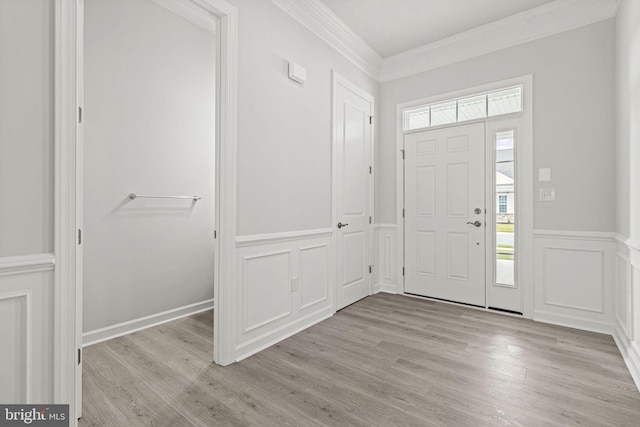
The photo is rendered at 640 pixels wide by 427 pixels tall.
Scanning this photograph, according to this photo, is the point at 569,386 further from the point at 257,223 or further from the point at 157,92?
the point at 157,92

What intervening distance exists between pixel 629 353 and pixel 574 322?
757 mm

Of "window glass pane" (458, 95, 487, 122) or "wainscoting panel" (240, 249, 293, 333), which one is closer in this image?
"wainscoting panel" (240, 249, 293, 333)

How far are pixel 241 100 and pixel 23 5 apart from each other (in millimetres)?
1242

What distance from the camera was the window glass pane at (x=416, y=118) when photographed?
4027 mm

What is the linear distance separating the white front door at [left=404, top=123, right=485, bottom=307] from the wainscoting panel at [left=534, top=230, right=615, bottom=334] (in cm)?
56

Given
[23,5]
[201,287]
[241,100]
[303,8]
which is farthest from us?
[201,287]

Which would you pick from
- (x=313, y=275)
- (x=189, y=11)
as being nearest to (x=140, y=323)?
(x=313, y=275)

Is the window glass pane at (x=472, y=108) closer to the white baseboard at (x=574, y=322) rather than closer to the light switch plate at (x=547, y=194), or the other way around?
the light switch plate at (x=547, y=194)

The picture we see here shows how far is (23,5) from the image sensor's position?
1.41m

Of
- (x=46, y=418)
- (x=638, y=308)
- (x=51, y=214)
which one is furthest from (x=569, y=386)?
(x=51, y=214)

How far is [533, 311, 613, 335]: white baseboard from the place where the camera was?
2.92 meters

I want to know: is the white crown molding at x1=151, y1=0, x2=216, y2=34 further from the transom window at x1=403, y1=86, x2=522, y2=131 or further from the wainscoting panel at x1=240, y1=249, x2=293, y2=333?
the transom window at x1=403, y1=86, x2=522, y2=131

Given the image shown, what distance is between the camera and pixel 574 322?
120 inches

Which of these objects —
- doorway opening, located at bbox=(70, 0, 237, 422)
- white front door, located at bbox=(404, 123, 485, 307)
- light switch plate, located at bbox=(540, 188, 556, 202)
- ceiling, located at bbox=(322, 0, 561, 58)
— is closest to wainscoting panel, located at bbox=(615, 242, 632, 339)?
light switch plate, located at bbox=(540, 188, 556, 202)
